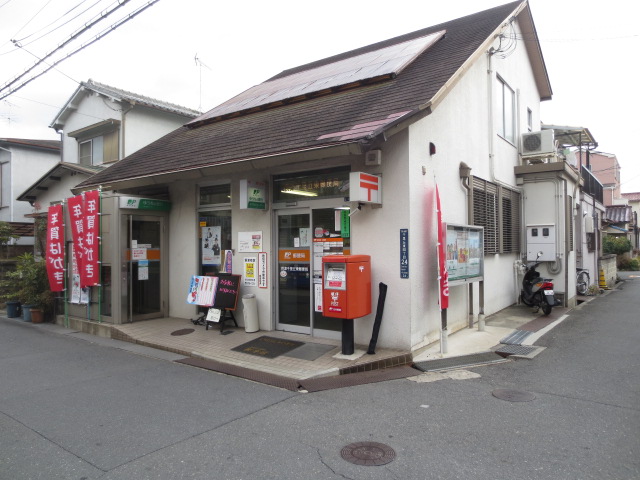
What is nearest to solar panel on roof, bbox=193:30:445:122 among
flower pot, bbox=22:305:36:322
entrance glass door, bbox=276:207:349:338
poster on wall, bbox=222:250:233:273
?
entrance glass door, bbox=276:207:349:338

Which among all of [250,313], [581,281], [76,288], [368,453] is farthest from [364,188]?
[581,281]

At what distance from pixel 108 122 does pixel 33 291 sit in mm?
6985

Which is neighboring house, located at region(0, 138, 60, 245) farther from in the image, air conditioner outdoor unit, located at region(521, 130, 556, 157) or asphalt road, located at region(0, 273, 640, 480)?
air conditioner outdoor unit, located at region(521, 130, 556, 157)

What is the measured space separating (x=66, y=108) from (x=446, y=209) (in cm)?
1599

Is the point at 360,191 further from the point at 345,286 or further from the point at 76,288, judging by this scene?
the point at 76,288

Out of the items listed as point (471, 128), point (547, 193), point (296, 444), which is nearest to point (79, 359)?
point (296, 444)

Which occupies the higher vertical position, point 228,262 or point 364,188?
point 364,188

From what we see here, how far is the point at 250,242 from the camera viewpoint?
27.1 ft

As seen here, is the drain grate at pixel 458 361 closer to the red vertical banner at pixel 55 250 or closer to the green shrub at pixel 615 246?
the red vertical banner at pixel 55 250

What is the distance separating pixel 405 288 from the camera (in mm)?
6434

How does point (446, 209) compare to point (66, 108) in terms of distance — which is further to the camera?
point (66, 108)

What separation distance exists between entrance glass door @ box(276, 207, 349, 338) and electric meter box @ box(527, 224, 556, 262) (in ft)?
20.7

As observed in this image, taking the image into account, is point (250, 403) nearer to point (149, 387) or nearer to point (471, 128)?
point (149, 387)

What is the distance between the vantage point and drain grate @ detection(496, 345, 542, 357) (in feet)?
22.2
